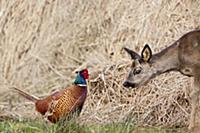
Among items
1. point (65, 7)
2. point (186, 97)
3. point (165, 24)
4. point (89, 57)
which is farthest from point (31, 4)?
point (186, 97)

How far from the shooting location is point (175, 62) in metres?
9.66

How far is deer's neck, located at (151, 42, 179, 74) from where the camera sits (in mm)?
9672

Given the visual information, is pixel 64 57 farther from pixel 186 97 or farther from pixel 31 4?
pixel 186 97

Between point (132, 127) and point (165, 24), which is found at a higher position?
point (165, 24)

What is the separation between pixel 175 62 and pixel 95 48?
2545mm

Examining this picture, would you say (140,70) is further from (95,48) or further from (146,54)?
(95,48)

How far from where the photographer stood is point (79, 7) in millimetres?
12219

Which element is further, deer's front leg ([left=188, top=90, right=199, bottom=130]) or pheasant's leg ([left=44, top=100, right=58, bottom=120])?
deer's front leg ([left=188, top=90, right=199, bottom=130])

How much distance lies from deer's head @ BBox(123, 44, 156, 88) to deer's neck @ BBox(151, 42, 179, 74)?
0.07m

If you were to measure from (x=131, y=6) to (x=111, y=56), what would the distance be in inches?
34.4

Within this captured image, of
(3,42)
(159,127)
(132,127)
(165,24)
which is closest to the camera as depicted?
(132,127)

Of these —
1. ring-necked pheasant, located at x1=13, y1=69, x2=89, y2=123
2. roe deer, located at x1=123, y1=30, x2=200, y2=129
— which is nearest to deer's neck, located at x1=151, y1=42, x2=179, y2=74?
roe deer, located at x1=123, y1=30, x2=200, y2=129

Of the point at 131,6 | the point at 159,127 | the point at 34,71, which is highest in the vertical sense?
the point at 131,6

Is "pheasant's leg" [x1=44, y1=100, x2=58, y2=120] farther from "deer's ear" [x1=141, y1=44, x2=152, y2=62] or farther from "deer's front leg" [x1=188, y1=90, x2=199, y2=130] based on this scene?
"deer's front leg" [x1=188, y1=90, x2=199, y2=130]
